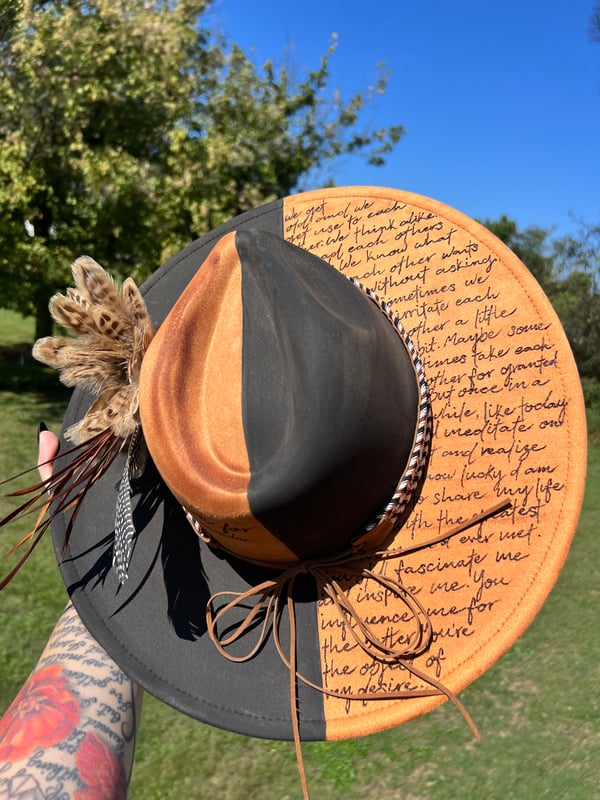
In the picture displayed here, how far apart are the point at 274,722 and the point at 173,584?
34 centimetres

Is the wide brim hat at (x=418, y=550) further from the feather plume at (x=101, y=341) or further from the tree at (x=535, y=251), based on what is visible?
the tree at (x=535, y=251)

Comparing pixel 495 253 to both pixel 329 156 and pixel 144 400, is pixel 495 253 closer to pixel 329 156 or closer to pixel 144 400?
pixel 144 400

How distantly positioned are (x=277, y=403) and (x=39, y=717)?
896 millimetres

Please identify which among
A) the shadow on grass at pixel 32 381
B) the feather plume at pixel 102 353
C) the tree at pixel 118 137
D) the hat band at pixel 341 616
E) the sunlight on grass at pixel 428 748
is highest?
the tree at pixel 118 137

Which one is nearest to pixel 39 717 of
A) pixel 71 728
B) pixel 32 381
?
pixel 71 728

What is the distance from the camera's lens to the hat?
105 centimetres

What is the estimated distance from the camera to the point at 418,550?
3.91 ft

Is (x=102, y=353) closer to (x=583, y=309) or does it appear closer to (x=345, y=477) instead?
(x=345, y=477)

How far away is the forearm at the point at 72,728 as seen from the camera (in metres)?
1.24

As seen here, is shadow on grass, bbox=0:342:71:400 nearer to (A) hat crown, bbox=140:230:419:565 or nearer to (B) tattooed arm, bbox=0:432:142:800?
(B) tattooed arm, bbox=0:432:142:800

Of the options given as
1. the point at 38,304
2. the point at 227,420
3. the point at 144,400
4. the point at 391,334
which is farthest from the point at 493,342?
the point at 38,304

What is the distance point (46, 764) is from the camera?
1258mm

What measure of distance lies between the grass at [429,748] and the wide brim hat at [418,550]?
232cm

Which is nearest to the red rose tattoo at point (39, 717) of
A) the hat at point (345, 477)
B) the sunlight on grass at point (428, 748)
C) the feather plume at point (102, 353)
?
the hat at point (345, 477)
